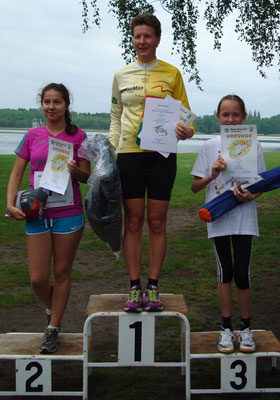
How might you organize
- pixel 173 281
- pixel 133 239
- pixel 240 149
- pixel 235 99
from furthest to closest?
pixel 173 281 < pixel 133 239 < pixel 235 99 < pixel 240 149

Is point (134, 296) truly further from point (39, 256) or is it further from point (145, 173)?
point (145, 173)

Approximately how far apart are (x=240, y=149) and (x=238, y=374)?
166 centimetres

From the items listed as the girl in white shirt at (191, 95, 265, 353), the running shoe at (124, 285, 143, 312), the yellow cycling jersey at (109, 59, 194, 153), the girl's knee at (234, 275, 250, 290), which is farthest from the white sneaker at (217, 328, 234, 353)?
the yellow cycling jersey at (109, 59, 194, 153)

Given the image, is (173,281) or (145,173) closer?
(145,173)

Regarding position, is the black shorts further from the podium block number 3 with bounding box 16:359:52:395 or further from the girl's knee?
the podium block number 3 with bounding box 16:359:52:395

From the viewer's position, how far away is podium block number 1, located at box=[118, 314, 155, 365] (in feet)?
12.7

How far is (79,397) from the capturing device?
13.1 ft

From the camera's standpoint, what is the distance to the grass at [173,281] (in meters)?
4.12

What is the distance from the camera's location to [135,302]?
3928mm

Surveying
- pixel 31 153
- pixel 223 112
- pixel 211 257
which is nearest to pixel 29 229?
pixel 31 153

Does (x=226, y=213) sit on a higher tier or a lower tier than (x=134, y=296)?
higher

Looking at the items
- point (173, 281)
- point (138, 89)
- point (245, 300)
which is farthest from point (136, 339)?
point (173, 281)

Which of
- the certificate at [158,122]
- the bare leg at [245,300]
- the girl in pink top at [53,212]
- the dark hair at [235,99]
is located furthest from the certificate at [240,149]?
the girl in pink top at [53,212]

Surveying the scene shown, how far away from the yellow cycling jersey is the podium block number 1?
1277 millimetres
